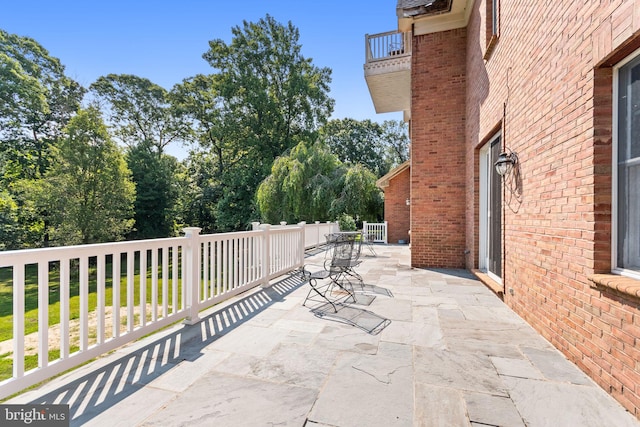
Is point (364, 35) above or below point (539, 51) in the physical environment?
above

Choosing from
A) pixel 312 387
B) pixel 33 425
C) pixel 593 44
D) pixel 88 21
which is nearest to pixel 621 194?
pixel 593 44

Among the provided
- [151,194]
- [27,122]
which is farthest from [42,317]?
[27,122]

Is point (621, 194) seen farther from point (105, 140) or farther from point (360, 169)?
point (105, 140)

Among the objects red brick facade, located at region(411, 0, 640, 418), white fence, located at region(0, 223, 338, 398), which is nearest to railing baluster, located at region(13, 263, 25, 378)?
white fence, located at region(0, 223, 338, 398)

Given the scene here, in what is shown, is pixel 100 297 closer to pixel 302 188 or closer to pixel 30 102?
pixel 302 188

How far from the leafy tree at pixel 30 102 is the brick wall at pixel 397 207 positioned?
58.4 ft

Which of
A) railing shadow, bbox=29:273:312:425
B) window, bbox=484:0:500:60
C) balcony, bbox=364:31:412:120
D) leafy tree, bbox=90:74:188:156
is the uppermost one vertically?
leafy tree, bbox=90:74:188:156

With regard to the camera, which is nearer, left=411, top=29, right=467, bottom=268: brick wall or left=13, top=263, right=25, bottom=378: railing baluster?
left=13, top=263, right=25, bottom=378: railing baluster

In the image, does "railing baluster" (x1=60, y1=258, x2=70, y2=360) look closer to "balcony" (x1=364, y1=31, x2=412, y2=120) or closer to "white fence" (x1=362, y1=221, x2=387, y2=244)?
"balcony" (x1=364, y1=31, x2=412, y2=120)

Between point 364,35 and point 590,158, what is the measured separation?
7.67 metres

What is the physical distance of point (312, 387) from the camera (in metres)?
2.07

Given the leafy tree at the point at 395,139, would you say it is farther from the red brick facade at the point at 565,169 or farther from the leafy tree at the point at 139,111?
the red brick facade at the point at 565,169

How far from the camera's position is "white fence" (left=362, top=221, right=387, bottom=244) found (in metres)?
13.5

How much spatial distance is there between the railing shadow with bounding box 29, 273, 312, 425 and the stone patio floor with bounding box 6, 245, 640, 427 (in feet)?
0.04
